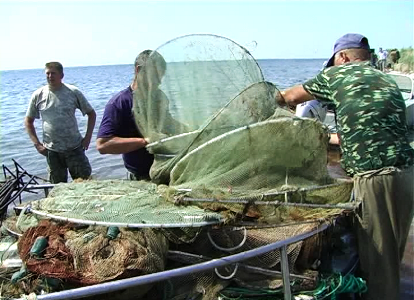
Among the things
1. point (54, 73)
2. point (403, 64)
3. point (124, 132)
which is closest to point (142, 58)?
point (124, 132)

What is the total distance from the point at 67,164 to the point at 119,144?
3469 millimetres

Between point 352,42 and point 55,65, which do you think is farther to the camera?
point 55,65

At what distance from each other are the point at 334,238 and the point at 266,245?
2.72 feet

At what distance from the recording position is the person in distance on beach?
7383 millimetres

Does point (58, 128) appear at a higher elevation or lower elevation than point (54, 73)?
lower

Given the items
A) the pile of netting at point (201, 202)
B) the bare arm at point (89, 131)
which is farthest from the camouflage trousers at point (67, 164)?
the pile of netting at point (201, 202)

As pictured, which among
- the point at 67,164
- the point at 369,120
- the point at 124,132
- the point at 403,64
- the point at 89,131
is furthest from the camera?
the point at 403,64

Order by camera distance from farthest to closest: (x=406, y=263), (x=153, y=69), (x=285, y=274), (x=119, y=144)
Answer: (x=406, y=263), (x=119, y=144), (x=153, y=69), (x=285, y=274)

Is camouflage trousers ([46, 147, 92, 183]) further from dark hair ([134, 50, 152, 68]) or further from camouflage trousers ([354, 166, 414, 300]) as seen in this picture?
camouflage trousers ([354, 166, 414, 300])

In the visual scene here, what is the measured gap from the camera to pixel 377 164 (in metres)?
3.44

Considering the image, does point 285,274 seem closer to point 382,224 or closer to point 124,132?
point 382,224

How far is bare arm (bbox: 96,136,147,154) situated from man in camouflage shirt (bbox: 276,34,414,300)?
187 cm

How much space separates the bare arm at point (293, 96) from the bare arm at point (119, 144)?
132 centimetres

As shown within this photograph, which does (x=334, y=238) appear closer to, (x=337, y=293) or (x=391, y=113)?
(x=337, y=293)
